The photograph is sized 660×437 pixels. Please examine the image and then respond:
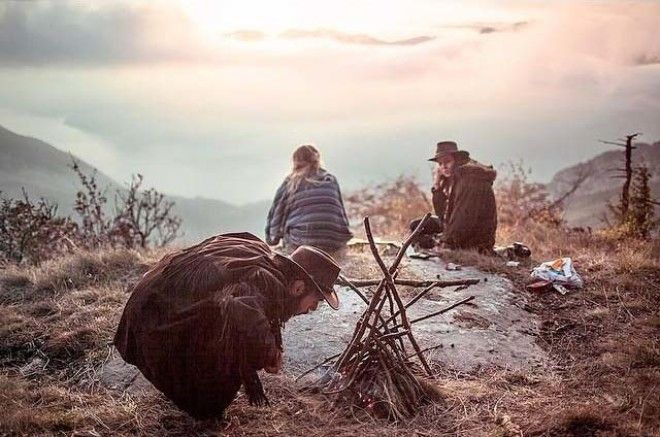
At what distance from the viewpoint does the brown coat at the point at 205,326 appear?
3.55 meters

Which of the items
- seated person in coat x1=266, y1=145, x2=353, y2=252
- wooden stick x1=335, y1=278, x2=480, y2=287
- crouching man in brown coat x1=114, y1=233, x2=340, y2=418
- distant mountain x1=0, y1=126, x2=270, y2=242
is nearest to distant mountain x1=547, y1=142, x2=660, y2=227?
seated person in coat x1=266, y1=145, x2=353, y2=252

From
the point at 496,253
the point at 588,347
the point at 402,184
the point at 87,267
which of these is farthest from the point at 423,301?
the point at 402,184

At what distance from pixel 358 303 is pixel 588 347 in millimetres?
1830

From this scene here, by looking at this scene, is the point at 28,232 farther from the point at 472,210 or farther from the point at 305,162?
the point at 472,210

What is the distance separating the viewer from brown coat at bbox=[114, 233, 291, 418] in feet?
11.6

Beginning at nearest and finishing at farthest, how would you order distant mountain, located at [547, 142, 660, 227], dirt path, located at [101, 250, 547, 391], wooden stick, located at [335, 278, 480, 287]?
1. dirt path, located at [101, 250, 547, 391]
2. wooden stick, located at [335, 278, 480, 287]
3. distant mountain, located at [547, 142, 660, 227]

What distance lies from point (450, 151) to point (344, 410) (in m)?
4.63

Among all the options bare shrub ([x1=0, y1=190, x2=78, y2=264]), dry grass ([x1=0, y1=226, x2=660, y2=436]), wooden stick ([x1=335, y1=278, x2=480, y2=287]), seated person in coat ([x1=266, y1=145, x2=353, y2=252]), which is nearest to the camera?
dry grass ([x1=0, y1=226, x2=660, y2=436])

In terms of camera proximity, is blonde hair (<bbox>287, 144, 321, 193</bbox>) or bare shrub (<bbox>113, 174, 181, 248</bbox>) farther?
bare shrub (<bbox>113, 174, 181, 248</bbox>)

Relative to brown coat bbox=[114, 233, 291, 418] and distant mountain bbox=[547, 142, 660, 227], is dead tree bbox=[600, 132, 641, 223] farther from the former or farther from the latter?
brown coat bbox=[114, 233, 291, 418]

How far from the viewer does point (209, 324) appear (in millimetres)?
3639

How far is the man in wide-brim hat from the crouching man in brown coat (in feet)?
13.8

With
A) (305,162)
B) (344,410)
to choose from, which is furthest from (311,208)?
(344,410)

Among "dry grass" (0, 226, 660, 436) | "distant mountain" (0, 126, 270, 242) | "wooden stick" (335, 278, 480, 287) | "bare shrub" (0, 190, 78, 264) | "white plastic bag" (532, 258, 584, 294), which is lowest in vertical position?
"dry grass" (0, 226, 660, 436)
